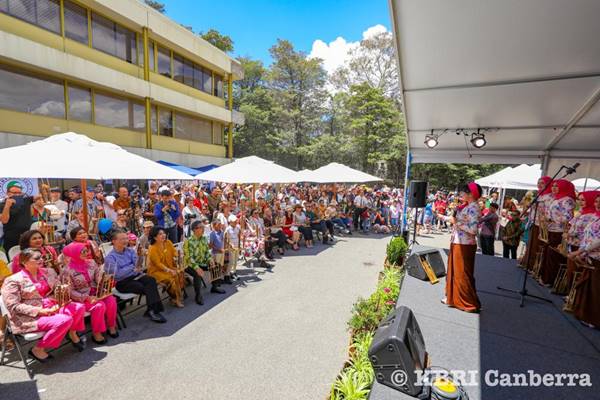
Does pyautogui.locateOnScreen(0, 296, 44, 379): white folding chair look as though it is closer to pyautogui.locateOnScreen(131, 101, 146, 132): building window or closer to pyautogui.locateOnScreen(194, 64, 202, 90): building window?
pyautogui.locateOnScreen(131, 101, 146, 132): building window

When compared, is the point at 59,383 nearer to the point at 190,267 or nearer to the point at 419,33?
the point at 190,267

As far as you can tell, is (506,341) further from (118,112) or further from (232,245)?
(118,112)

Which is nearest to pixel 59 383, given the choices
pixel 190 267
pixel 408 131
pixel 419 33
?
pixel 190 267

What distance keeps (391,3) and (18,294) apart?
5993 millimetres

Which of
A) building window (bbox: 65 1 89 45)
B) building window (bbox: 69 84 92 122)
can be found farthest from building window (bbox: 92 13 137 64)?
building window (bbox: 69 84 92 122)

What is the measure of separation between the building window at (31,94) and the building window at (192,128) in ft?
21.3

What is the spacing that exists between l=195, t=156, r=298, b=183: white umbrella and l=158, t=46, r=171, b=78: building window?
1221 cm

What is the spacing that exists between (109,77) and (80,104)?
5.86ft

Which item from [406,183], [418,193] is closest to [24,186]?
[418,193]

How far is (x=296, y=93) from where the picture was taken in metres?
32.3

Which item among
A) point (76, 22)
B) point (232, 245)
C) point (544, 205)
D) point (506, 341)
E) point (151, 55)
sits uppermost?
point (151, 55)

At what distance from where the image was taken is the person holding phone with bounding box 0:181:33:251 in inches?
203

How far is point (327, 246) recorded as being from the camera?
1029 centimetres

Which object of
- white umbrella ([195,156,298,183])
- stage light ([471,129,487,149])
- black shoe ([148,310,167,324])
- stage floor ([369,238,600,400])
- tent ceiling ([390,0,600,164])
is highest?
tent ceiling ([390,0,600,164])
